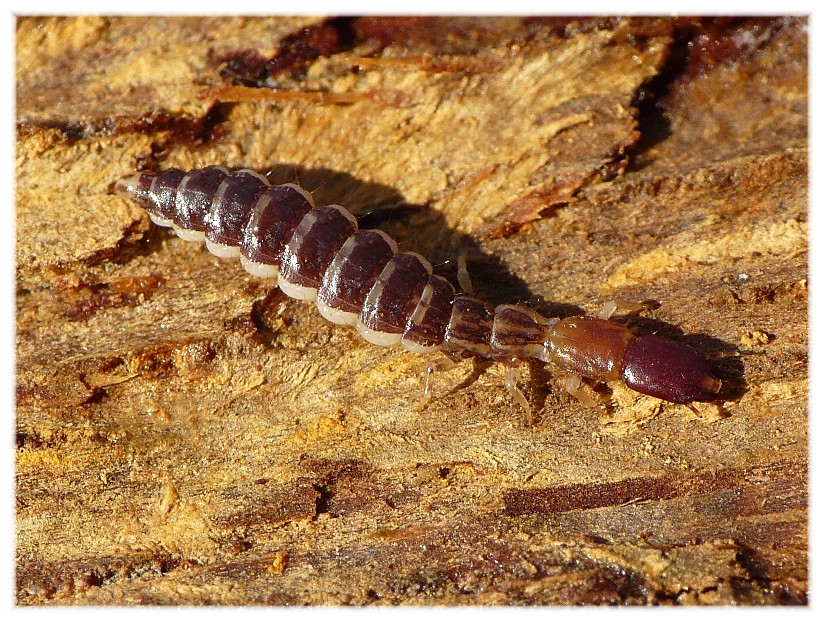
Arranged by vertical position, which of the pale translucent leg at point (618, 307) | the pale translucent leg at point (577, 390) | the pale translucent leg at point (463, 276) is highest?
the pale translucent leg at point (463, 276)

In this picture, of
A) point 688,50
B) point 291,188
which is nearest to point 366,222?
point 291,188

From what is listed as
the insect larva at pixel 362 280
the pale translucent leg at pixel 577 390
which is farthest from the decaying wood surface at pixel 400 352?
the insect larva at pixel 362 280

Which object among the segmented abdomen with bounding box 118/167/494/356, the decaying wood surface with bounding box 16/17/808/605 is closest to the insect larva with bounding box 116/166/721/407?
the segmented abdomen with bounding box 118/167/494/356

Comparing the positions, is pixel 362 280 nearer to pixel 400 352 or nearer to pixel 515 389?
pixel 400 352

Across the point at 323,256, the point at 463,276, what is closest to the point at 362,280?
the point at 323,256

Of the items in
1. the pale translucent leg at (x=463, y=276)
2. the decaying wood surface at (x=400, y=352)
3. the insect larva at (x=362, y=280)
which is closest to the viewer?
the decaying wood surface at (x=400, y=352)

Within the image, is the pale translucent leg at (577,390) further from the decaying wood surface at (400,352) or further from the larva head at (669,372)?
the larva head at (669,372)

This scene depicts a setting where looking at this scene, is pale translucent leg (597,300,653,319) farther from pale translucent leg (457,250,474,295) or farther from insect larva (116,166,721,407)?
pale translucent leg (457,250,474,295)

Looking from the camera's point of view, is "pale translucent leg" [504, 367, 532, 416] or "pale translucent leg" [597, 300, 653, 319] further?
"pale translucent leg" [597, 300, 653, 319]
